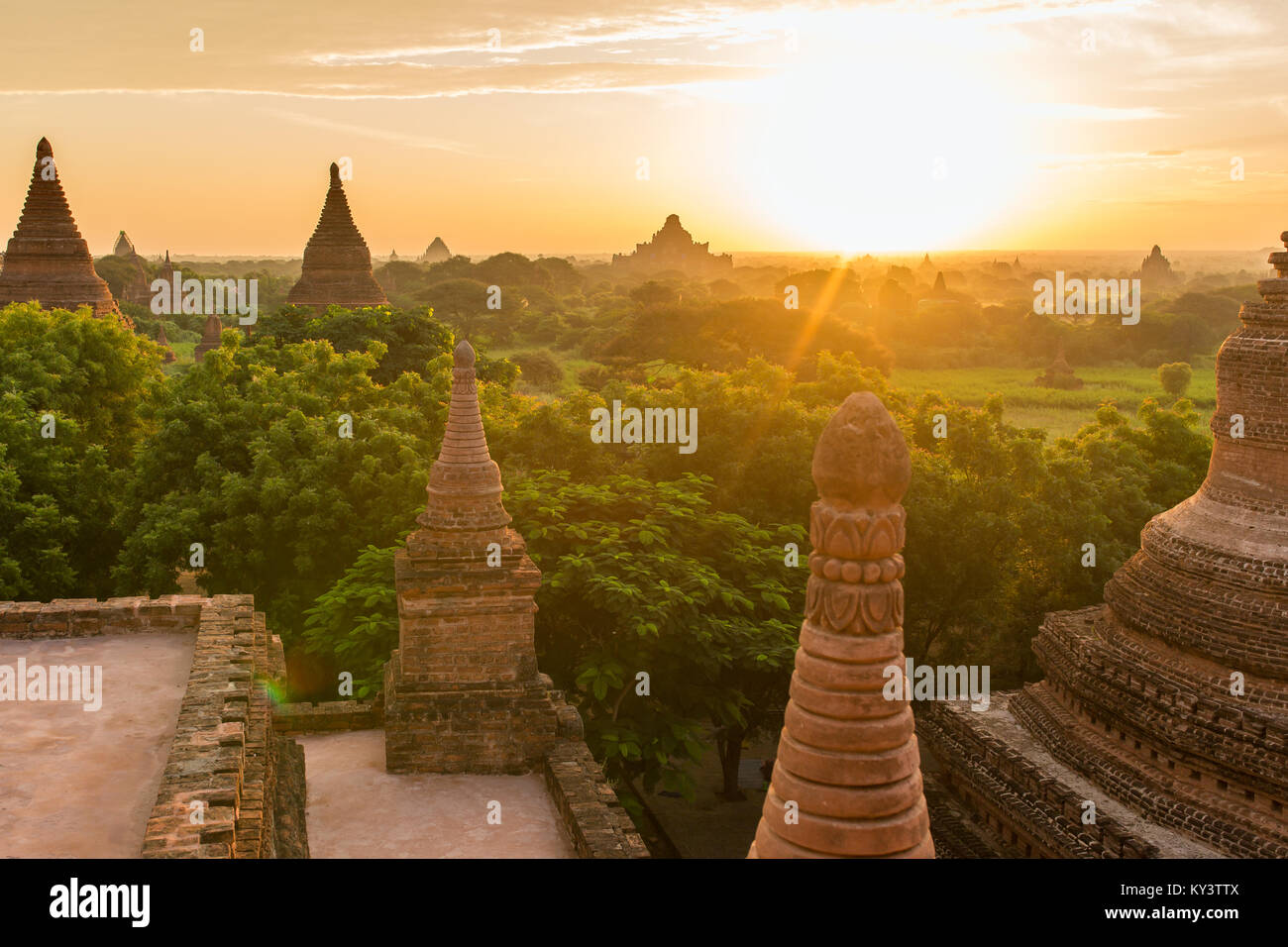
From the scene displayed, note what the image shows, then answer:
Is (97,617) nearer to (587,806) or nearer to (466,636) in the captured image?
(466,636)

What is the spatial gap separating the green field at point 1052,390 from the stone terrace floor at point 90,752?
140ft

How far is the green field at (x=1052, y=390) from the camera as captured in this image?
2331 inches

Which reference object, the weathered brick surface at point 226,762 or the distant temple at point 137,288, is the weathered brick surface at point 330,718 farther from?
the distant temple at point 137,288

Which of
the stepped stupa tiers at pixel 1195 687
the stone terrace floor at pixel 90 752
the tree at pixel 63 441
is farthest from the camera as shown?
the tree at pixel 63 441

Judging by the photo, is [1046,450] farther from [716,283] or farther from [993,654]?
[716,283]

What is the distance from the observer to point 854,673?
5.61m

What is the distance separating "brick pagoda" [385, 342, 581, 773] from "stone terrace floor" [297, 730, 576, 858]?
1.16 feet

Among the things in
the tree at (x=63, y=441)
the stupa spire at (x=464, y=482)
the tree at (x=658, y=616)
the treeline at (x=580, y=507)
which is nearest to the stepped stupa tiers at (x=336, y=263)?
the tree at (x=63, y=441)

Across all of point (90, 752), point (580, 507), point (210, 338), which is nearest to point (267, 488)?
point (580, 507)

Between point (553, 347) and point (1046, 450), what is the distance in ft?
209

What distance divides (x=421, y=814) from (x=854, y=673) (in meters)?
9.64

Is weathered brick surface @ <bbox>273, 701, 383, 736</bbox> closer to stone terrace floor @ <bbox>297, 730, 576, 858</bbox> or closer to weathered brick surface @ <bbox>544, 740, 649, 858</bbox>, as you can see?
stone terrace floor @ <bbox>297, 730, 576, 858</bbox>

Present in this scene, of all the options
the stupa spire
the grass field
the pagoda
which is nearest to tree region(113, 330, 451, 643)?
the stupa spire

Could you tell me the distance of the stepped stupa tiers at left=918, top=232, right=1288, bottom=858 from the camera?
14547 mm
